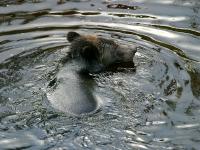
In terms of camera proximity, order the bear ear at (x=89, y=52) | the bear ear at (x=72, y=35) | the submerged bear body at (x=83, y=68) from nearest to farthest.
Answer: the submerged bear body at (x=83, y=68)
the bear ear at (x=89, y=52)
the bear ear at (x=72, y=35)

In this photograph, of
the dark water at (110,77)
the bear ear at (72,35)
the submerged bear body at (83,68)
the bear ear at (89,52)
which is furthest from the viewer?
the bear ear at (72,35)

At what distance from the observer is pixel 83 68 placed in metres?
7.48

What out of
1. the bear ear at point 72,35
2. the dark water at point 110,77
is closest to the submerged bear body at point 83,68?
the bear ear at point 72,35

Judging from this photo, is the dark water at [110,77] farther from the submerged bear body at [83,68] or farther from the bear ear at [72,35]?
the bear ear at [72,35]

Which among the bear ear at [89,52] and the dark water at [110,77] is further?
the bear ear at [89,52]

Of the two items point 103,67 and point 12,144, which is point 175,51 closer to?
point 103,67

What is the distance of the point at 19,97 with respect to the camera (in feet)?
22.7

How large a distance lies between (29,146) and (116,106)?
1.22 m

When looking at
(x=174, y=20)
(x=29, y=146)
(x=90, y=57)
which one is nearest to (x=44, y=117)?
(x=29, y=146)

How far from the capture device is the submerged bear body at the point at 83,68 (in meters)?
6.37

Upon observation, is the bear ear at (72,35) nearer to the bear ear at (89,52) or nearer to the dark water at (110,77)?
the dark water at (110,77)

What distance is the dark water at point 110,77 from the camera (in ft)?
19.8

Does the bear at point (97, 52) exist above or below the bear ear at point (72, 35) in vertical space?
below

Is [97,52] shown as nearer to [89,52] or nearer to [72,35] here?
[89,52]
